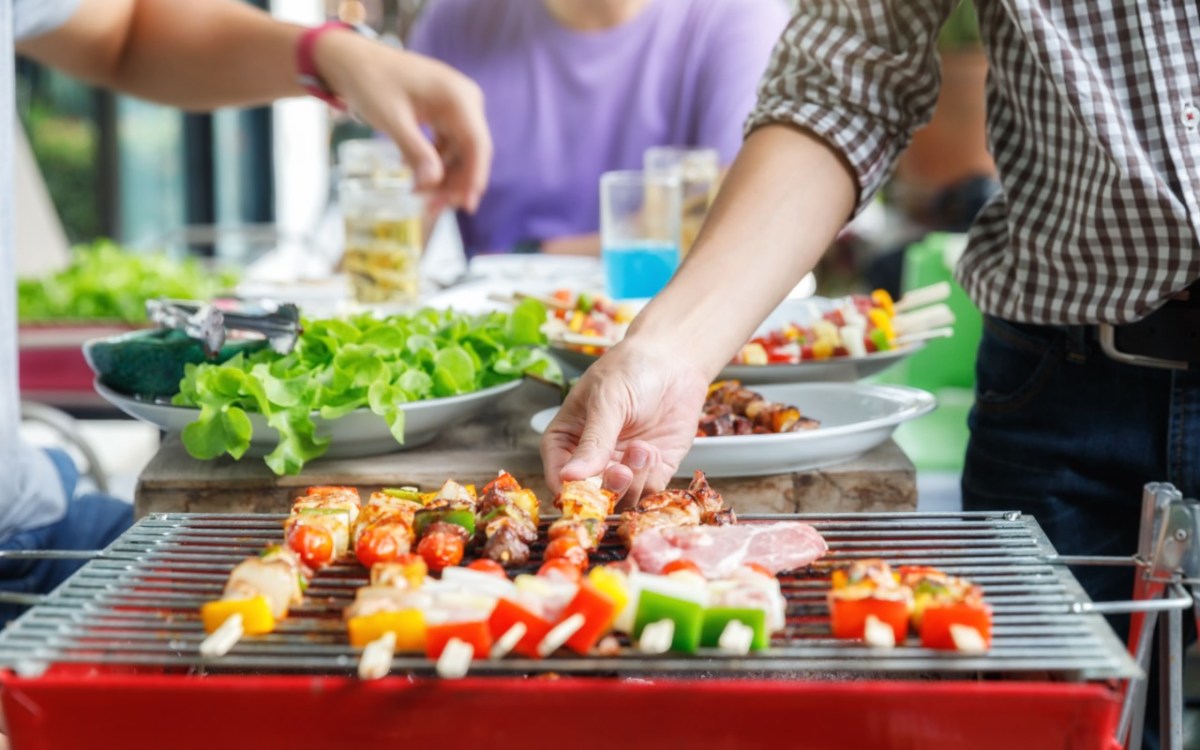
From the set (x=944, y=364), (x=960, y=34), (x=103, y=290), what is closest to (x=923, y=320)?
(x=944, y=364)

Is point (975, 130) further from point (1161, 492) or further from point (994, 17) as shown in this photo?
point (1161, 492)

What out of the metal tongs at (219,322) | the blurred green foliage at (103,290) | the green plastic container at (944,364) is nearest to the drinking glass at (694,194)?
the green plastic container at (944,364)

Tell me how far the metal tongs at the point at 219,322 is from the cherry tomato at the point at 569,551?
0.81 metres

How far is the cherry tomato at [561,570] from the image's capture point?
1.06m

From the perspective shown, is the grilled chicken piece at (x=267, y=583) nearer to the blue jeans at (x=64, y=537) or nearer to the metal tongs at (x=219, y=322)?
the metal tongs at (x=219, y=322)

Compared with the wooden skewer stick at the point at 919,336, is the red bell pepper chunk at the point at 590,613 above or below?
below

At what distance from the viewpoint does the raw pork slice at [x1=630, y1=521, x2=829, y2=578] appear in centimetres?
112

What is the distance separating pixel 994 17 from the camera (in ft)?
A: 5.63

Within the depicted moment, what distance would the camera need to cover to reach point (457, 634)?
0.96 m

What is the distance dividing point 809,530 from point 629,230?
5.39ft

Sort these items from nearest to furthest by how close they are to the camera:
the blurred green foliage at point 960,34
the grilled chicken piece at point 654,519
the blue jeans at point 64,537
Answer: the grilled chicken piece at point 654,519 → the blue jeans at point 64,537 → the blurred green foliage at point 960,34

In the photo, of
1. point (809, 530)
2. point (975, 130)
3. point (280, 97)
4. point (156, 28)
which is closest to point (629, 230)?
point (280, 97)

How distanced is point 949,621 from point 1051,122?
941mm

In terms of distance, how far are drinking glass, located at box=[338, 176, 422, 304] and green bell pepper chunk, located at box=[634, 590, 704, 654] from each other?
1.81 m
